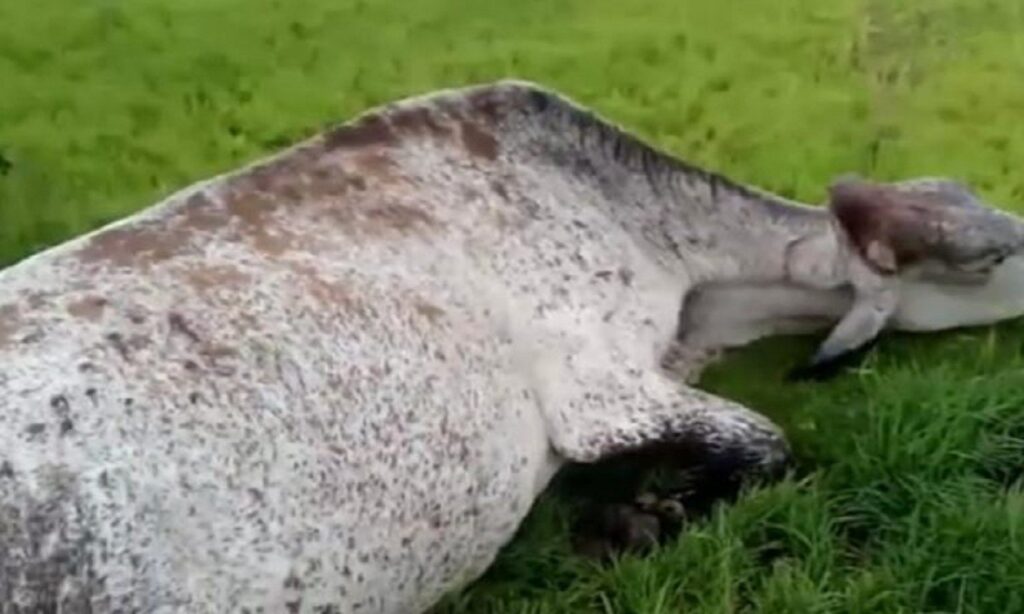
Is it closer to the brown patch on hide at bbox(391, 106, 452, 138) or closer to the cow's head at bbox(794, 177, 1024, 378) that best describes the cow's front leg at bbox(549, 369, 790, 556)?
the cow's head at bbox(794, 177, 1024, 378)

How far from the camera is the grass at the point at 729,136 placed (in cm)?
446

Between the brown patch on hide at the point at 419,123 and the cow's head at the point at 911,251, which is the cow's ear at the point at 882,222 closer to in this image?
the cow's head at the point at 911,251

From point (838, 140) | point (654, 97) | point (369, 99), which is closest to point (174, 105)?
point (369, 99)

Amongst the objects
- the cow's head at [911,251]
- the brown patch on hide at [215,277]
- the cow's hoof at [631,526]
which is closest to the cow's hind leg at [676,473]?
the cow's hoof at [631,526]

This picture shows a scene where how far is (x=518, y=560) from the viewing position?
4500 mm

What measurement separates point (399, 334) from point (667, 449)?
800mm

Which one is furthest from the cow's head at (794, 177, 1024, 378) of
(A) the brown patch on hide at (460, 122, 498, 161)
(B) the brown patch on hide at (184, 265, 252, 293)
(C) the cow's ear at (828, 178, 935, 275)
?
(B) the brown patch on hide at (184, 265, 252, 293)

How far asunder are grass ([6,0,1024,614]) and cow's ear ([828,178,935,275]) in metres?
0.26

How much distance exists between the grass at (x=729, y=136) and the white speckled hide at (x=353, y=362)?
0.82ft

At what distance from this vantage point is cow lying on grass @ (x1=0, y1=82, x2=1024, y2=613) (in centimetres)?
359

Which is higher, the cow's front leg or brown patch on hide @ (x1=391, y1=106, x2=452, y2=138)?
brown patch on hide @ (x1=391, y1=106, x2=452, y2=138)

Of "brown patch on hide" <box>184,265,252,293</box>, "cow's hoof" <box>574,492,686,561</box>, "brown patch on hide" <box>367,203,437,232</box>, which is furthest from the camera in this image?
"cow's hoof" <box>574,492,686,561</box>

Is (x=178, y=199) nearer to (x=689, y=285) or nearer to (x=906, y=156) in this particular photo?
(x=689, y=285)

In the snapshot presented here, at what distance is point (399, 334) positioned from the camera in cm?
407
